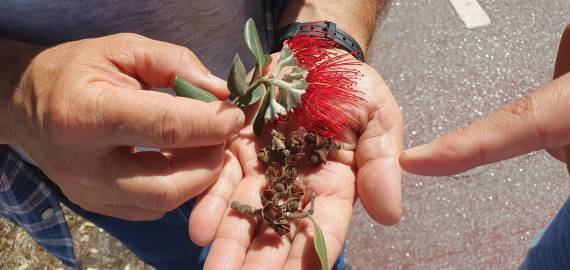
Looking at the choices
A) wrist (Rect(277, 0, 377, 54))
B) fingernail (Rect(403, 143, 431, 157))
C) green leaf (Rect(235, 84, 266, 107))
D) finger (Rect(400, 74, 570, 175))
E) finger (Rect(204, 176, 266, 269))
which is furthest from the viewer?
wrist (Rect(277, 0, 377, 54))

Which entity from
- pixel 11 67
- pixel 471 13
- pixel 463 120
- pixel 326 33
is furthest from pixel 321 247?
pixel 471 13

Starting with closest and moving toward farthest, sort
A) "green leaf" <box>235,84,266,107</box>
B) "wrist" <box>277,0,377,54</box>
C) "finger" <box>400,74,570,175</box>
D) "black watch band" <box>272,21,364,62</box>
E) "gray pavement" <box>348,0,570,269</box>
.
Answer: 1. "finger" <box>400,74,570,175</box>
2. "green leaf" <box>235,84,266,107</box>
3. "black watch band" <box>272,21,364,62</box>
4. "wrist" <box>277,0,377,54</box>
5. "gray pavement" <box>348,0,570,269</box>

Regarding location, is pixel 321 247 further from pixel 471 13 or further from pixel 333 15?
pixel 471 13

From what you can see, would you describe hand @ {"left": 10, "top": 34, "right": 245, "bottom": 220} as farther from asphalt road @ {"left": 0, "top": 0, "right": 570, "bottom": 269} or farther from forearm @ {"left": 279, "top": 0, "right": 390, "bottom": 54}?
asphalt road @ {"left": 0, "top": 0, "right": 570, "bottom": 269}

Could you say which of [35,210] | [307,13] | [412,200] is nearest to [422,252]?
[412,200]

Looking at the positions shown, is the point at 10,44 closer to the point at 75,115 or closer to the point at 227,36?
the point at 75,115

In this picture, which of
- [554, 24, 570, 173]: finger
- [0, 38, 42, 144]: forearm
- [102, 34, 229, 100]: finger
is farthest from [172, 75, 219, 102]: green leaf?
[554, 24, 570, 173]: finger

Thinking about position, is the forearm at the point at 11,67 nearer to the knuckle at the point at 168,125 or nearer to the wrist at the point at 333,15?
the knuckle at the point at 168,125

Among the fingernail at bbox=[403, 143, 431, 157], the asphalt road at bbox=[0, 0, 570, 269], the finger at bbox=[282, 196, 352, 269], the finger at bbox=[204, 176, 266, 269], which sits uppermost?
the fingernail at bbox=[403, 143, 431, 157]

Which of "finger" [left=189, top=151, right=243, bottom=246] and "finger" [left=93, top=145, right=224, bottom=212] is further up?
"finger" [left=93, top=145, right=224, bottom=212]
